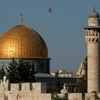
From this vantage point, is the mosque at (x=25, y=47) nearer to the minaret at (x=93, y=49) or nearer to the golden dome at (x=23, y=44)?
the golden dome at (x=23, y=44)

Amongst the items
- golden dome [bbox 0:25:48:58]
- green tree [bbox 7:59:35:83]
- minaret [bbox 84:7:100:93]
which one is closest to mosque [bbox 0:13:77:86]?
golden dome [bbox 0:25:48:58]

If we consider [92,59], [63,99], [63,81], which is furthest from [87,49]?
[63,81]

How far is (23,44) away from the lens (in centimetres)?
11681

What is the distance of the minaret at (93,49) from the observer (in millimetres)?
71250

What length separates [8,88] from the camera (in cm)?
5781

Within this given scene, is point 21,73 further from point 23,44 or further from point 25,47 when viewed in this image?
point 23,44

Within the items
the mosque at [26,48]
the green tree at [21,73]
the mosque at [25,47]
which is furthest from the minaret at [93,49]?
the mosque at [25,47]

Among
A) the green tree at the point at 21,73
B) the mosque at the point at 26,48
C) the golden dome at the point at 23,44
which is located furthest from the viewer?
the golden dome at the point at 23,44

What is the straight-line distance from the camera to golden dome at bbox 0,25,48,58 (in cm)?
11550

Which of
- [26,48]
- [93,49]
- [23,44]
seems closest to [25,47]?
[26,48]

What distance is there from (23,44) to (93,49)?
45.0 m

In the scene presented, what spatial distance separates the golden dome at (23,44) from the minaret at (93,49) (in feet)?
139

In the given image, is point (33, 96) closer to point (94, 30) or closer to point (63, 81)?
point (94, 30)

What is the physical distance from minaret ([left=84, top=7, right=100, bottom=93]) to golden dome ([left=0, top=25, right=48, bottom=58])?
42317 millimetres
